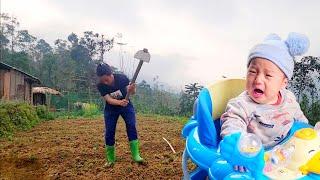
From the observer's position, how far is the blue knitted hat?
247 centimetres

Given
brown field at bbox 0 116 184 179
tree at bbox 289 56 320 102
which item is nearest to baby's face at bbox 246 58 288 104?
brown field at bbox 0 116 184 179

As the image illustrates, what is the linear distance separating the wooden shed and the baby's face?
684 inches

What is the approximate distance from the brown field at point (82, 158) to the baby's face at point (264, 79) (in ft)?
9.91

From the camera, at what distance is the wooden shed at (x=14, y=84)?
20.2 metres

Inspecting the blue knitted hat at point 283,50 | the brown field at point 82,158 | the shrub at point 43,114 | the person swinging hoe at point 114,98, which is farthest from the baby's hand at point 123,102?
the shrub at point 43,114

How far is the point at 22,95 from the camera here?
912 inches

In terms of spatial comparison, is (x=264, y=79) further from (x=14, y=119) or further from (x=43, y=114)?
(x=43, y=114)

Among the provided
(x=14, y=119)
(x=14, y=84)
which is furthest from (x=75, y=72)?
(x=14, y=119)

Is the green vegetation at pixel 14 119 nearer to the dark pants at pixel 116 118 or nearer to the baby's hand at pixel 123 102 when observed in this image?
the dark pants at pixel 116 118

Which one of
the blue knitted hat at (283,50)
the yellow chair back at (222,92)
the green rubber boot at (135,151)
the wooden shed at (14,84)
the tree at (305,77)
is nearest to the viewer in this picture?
the blue knitted hat at (283,50)

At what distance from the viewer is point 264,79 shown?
2461 millimetres

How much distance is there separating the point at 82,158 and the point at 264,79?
4.93m

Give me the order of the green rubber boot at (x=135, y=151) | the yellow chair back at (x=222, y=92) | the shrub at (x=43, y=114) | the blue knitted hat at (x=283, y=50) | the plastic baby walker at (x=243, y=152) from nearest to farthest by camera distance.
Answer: the plastic baby walker at (x=243, y=152)
the blue knitted hat at (x=283, y=50)
the yellow chair back at (x=222, y=92)
the green rubber boot at (x=135, y=151)
the shrub at (x=43, y=114)

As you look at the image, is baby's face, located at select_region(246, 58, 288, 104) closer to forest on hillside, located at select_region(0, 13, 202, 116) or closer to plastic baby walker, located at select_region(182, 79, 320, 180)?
plastic baby walker, located at select_region(182, 79, 320, 180)
